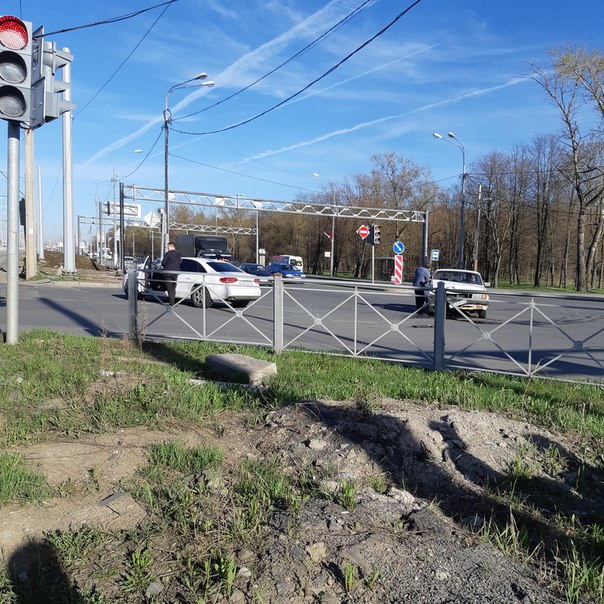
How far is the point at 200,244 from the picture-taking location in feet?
137

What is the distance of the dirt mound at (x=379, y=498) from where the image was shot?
2785mm

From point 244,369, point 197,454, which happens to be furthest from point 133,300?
point 197,454

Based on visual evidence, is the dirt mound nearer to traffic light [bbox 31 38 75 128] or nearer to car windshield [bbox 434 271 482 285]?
traffic light [bbox 31 38 75 128]

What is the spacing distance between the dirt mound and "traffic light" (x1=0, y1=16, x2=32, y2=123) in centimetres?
502

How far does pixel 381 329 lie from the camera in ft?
42.8

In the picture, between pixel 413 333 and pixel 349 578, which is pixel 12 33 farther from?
pixel 413 333

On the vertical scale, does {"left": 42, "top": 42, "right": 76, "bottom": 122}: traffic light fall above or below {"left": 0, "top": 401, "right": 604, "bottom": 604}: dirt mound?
above

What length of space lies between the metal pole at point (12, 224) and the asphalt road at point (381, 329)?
1259mm

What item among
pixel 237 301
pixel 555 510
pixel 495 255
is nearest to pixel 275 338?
pixel 555 510

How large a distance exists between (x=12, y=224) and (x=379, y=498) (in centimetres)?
679

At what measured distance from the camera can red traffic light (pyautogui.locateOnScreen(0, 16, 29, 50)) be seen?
708 centimetres

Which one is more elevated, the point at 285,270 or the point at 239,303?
the point at 285,270

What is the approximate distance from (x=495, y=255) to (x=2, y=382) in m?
50.3

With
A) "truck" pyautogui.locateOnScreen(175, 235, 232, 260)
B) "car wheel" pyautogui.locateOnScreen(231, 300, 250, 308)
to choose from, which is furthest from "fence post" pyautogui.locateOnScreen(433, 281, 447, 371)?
"truck" pyautogui.locateOnScreen(175, 235, 232, 260)
